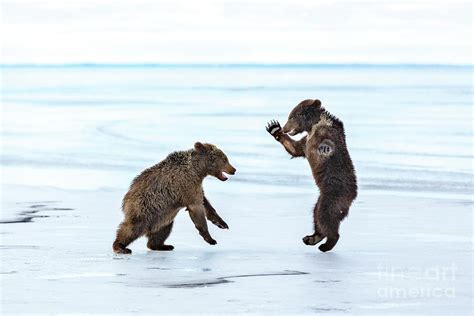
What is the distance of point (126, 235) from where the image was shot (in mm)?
8648

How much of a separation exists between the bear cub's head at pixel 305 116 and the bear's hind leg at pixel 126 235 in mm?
1821

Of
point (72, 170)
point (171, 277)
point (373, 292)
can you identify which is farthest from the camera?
point (72, 170)

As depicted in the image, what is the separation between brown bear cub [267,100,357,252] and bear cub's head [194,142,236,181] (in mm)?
700

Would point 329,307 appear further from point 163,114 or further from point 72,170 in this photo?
point 163,114

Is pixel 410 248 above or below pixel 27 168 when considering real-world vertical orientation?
above

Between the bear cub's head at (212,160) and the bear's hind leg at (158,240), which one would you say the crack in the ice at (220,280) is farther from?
the bear cub's head at (212,160)

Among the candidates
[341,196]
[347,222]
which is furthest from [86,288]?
[347,222]

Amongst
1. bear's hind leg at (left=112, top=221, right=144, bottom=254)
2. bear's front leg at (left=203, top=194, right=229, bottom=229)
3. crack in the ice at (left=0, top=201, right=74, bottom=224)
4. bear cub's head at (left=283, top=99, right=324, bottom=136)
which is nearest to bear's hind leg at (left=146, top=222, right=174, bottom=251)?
bear's hind leg at (left=112, top=221, right=144, bottom=254)

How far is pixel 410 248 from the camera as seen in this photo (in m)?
8.85

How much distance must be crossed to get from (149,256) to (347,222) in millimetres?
2476

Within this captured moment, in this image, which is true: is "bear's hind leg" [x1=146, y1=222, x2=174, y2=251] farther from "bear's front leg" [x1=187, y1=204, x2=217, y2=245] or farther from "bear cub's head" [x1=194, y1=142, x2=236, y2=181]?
"bear cub's head" [x1=194, y1=142, x2=236, y2=181]

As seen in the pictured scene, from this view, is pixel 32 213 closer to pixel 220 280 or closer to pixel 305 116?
pixel 305 116

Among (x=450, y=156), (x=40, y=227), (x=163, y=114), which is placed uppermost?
(x=40, y=227)

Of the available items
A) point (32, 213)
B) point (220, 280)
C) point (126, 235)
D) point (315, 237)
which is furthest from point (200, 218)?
point (32, 213)
